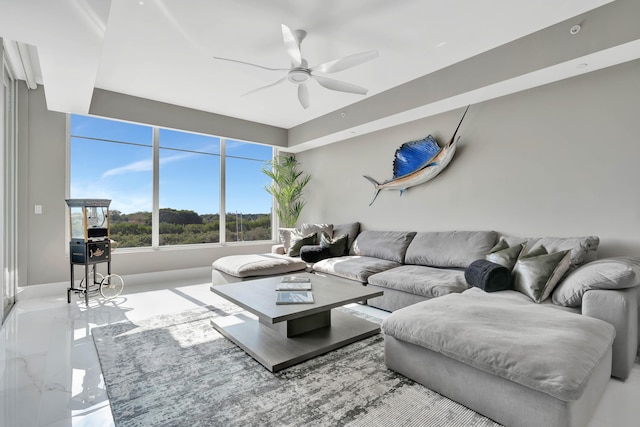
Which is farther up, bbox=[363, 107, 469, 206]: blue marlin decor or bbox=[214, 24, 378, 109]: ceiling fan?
bbox=[214, 24, 378, 109]: ceiling fan

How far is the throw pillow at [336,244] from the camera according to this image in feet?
16.0

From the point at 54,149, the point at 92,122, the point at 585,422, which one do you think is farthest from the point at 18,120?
the point at 585,422

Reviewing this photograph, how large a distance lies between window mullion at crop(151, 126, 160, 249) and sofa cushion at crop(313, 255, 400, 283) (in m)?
2.80

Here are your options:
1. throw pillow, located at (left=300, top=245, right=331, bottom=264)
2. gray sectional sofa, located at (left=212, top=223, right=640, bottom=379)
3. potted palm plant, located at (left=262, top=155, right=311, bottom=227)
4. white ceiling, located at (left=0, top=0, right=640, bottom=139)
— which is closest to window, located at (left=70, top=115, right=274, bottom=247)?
potted palm plant, located at (left=262, top=155, right=311, bottom=227)

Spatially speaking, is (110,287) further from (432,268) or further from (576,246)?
(576,246)


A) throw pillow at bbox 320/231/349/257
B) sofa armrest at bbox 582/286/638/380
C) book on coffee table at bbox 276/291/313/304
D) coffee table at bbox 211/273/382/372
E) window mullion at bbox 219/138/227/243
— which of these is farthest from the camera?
window mullion at bbox 219/138/227/243

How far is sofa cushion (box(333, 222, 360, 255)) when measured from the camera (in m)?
5.19

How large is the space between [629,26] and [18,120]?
6.55 metres

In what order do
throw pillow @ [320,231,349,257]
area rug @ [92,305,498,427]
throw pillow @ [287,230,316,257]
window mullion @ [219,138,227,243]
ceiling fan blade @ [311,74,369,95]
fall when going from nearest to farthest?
area rug @ [92,305,498,427] < ceiling fan blade @ [311,74,369,95] < throw pillow @ [320,231,349,257] < throw pillow @ [287,230,316,257] < window mullion @ [219,138,227,243]

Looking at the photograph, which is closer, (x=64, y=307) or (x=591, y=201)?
(x=591, y=201)

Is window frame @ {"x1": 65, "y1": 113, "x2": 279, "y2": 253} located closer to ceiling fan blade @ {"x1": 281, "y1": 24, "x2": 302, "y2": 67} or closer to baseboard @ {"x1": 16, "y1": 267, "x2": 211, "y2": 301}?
baseboard @ {"x1": 16, "y1": 267, "x2": 211, "y2": 301}

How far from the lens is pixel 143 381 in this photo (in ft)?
6.75

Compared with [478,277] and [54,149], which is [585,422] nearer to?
[478,277]

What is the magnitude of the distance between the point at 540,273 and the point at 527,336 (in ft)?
3.41
